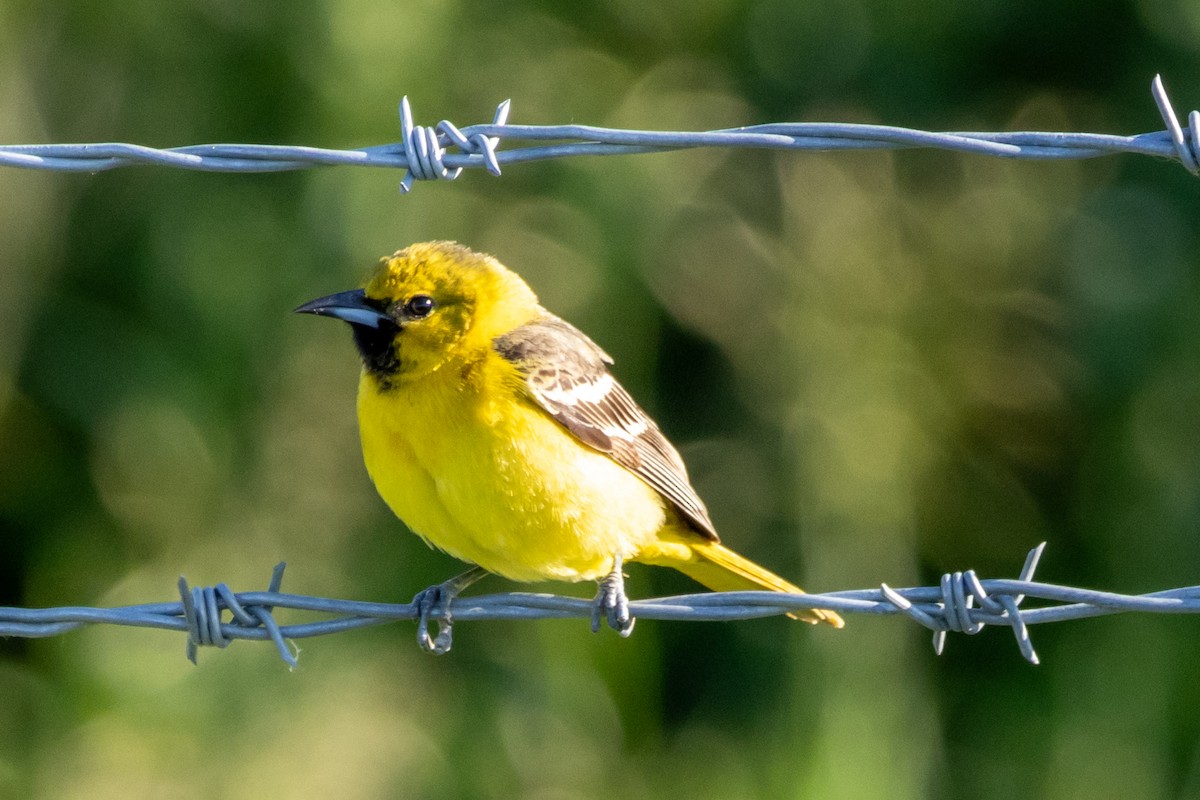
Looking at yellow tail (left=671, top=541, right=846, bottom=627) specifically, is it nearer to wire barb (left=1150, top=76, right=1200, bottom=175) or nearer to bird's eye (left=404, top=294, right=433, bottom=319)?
bird's eye (left=404, top=294, right=433, bottom=319)

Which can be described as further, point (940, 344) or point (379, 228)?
point (940, 344)

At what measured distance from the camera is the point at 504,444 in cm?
407

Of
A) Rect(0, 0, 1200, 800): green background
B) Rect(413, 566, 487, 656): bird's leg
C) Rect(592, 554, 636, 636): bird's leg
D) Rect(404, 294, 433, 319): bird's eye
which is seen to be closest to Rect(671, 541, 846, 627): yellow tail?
Rect(592, 554, 636, 636): bird's leg

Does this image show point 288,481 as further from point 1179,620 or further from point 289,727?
point 1179,620

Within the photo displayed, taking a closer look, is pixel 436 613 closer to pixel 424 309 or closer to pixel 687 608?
pixel 424 309

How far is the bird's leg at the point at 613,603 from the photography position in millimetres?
3979

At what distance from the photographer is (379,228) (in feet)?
21.7

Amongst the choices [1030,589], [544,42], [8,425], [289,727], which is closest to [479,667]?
[289,727]

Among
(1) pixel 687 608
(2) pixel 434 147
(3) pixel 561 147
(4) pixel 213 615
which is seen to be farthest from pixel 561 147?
(4) pixel 213 615

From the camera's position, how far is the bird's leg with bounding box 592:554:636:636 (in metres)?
3.98

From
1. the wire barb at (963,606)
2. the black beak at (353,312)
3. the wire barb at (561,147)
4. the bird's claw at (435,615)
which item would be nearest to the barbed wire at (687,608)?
the wire barb at (963,606)

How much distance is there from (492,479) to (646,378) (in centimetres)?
332

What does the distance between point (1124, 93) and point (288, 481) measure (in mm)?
4650

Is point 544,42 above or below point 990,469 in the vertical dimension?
above
